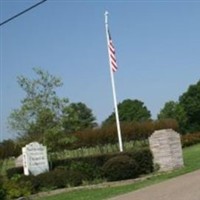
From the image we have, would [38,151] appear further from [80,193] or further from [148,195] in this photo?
[148,195]

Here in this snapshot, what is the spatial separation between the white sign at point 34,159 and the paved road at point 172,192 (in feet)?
25.3

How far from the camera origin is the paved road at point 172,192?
1484 cm

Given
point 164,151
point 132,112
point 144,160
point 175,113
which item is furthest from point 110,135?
point 132,112

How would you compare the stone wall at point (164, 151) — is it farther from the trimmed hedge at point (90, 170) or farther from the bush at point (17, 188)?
the bush at point (17, 188)

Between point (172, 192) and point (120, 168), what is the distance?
7706 millimetres

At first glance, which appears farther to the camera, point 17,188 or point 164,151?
point 164,151

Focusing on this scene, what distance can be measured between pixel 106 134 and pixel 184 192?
149ft

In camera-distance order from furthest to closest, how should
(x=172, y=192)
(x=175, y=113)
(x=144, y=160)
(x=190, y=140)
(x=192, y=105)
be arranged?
(x=192, y=105), (x=175, y=113), (x=190, y=140), (x=144, y=160), (x=172, y=192)

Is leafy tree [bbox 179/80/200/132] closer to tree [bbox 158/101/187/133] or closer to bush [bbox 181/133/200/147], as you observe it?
tree [bbox 158/101/187/133]

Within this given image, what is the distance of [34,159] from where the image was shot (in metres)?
25.2

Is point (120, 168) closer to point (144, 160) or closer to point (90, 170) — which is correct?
point (90, 170)

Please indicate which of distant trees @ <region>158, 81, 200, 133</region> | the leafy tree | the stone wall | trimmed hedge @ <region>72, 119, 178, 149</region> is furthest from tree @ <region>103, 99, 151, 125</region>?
the stone wall

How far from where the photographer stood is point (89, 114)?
369 ft

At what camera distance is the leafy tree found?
99625mm
